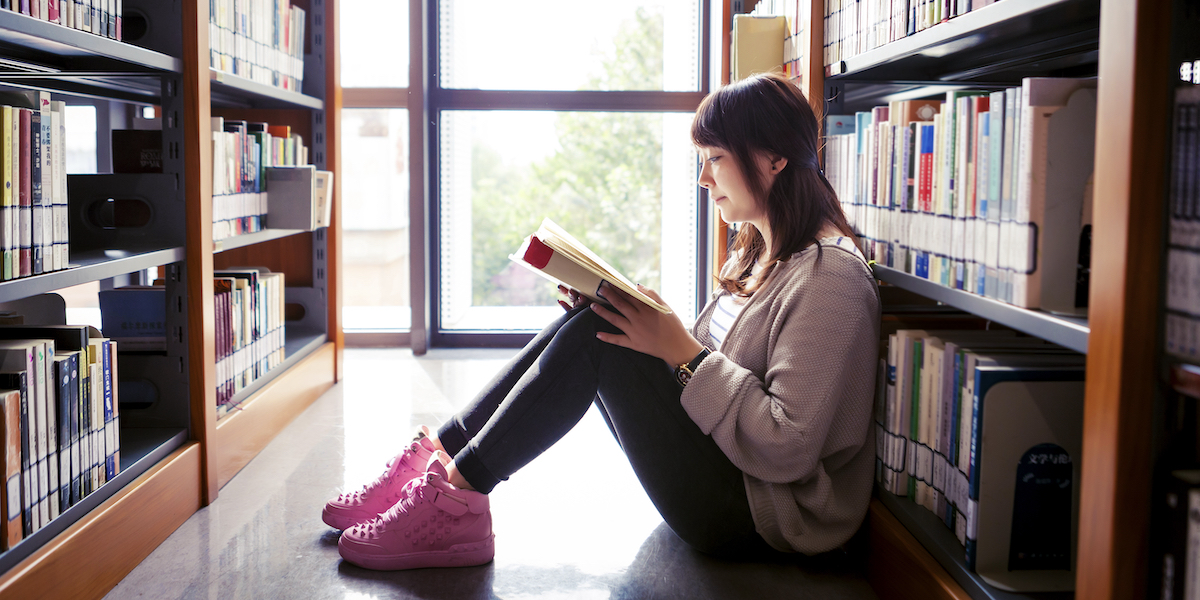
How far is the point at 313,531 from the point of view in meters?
1.66

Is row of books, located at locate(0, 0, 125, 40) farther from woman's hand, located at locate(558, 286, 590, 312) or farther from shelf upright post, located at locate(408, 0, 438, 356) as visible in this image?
shelf upright post, located at locate(408, 0, 438, 356)

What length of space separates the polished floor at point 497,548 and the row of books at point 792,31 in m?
1.06

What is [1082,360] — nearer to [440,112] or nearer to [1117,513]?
[1117,513]

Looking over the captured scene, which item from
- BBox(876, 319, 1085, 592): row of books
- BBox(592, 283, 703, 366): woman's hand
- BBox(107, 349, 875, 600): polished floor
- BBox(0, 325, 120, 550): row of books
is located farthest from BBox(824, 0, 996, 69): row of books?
BBox(0, 325, 120, 550): row of books

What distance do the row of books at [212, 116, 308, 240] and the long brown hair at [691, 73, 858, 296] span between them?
4.12 feet

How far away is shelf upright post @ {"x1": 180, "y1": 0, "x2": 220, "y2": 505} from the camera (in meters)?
1.72

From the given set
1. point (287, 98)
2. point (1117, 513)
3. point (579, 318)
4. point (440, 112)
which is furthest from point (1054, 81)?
point (440, 112)

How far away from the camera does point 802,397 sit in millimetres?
1251

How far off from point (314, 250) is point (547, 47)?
4.86 feet

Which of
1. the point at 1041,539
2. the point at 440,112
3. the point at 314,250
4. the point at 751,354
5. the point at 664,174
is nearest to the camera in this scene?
the point at 1041,539

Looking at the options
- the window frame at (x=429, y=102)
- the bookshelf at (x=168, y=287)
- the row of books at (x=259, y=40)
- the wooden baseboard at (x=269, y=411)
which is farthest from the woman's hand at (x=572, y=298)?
the window frame at (x=429, y=102)

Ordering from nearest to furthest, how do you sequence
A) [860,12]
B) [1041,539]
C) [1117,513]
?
[1117,513]
[1041,539]
[860,12]

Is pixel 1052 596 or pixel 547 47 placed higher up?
pixel 547 47

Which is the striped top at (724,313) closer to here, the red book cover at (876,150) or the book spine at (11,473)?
the red book cover at (876,150)
